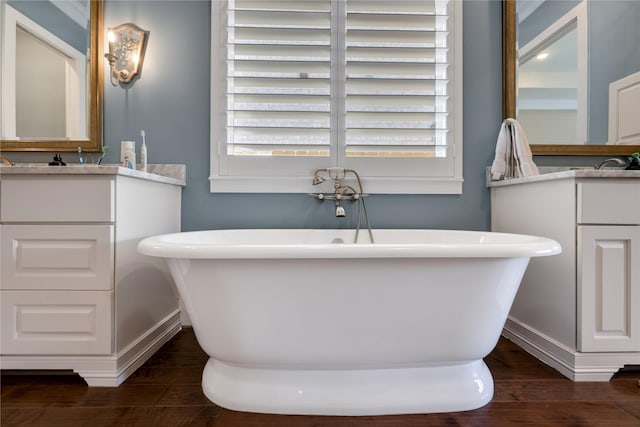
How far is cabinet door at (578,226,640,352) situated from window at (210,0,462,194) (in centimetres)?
80

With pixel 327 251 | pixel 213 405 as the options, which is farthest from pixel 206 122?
pixel 213 405

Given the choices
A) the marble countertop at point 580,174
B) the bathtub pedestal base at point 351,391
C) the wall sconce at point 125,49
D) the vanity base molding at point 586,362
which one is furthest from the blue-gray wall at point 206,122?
the bathtub pedestal base at point 351,391

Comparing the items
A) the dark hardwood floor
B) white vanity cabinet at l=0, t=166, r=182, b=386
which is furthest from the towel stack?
white vanity cabinet at l=0, t=166, r=182, b=386

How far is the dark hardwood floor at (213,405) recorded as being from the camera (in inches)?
44.6

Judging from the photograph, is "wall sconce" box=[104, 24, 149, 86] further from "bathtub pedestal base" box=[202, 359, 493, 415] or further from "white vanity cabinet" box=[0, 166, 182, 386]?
"bathtub pedestal base" box=[202, 359, 493, 415]

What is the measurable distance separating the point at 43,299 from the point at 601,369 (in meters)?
2.18

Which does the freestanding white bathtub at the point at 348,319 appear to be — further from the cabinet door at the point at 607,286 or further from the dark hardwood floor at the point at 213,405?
the cabinet door at the point at 607,286

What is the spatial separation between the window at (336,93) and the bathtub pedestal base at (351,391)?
107 centimetres

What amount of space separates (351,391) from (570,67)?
83.6 inches

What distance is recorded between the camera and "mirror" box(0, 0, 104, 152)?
194 centimetres

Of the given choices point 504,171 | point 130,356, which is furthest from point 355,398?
point 504,171

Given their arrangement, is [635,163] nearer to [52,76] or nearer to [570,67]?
[570,67]

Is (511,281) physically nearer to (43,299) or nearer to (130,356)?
(130,356)

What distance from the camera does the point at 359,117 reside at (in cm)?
202
